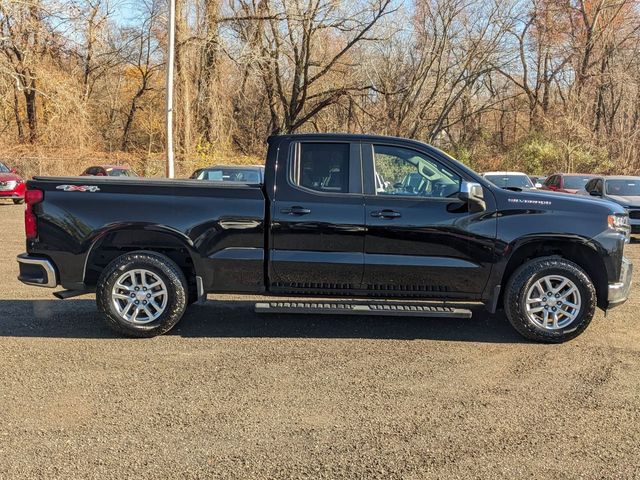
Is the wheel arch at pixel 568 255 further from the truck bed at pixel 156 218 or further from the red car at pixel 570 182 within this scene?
the red car at pixel 570 182

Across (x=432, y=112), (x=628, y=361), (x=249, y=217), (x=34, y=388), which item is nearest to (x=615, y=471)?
(x=628, y=361)

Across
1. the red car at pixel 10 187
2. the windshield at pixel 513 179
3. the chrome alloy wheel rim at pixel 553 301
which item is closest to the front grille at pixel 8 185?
the red car at pixel 10 187

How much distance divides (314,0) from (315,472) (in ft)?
91.9

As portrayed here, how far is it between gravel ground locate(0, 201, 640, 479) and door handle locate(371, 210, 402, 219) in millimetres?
1231

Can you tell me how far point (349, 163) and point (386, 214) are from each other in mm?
655

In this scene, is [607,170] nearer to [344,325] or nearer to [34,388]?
[344,325]

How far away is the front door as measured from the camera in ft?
17.9

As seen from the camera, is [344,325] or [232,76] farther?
[232,76]

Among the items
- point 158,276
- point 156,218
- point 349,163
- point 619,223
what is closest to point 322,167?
point 349,163

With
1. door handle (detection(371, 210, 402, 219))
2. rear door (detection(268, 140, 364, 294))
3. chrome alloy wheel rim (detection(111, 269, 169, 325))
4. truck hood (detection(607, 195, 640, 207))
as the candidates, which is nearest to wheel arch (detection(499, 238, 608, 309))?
door handle (detection(371, 210, 402, 219))

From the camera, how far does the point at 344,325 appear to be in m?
6.11

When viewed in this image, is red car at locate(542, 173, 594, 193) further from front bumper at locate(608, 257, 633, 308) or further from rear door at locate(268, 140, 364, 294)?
rear door at locate(268, 140, 364, 294)

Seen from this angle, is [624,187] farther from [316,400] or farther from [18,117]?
[18,117]

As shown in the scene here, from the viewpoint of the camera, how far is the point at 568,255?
5.73 metres
